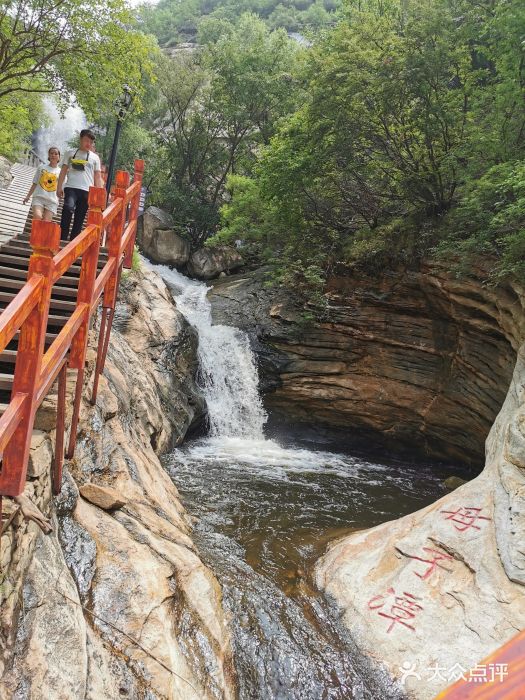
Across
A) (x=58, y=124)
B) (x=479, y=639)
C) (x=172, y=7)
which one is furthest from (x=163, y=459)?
(x=172, y=7)

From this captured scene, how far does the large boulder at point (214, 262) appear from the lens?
2089 centimetres

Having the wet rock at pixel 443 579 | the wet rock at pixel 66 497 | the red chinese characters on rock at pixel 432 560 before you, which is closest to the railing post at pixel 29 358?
the wet rock at pixel 66 497

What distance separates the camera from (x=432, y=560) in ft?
19.0

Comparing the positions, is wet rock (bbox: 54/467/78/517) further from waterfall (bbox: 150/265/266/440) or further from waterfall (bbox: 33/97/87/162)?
waterfall (bbox: 33/97/87/162)

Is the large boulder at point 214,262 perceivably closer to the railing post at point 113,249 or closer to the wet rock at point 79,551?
the railing post at point 113,249

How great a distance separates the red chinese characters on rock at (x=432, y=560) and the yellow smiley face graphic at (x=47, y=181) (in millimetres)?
6813

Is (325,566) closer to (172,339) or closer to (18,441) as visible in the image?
(18,441)

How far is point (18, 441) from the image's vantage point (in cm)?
297

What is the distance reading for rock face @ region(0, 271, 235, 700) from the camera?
2.76m

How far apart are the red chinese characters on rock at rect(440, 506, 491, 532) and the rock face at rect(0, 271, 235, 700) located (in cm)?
326

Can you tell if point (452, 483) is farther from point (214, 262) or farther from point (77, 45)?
point (214, 262)

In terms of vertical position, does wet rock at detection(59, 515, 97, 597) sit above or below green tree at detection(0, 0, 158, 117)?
below

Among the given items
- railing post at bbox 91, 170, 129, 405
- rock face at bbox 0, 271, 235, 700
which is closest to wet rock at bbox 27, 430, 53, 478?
rock face at bbox 0, 271, 235, 700

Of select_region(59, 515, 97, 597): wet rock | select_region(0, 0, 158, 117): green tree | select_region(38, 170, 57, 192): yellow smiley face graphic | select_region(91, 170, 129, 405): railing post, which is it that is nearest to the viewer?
select_region(59, 515, 97, 597): wet rock
